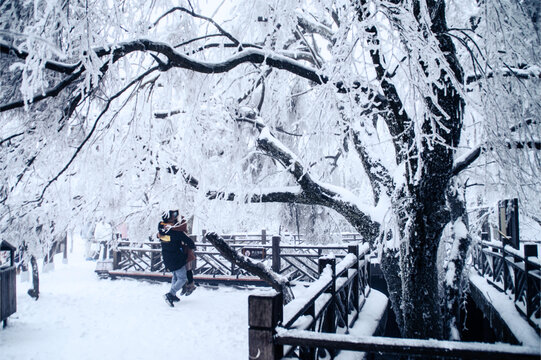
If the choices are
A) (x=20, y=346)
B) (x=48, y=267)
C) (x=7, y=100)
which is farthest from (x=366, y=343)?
(x=48, y=267)

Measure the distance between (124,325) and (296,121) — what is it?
5506 mm

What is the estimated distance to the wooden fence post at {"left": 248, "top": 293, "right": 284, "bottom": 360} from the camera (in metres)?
2.16

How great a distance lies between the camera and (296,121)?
4.19 m

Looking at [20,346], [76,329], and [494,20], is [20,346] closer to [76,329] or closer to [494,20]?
[76,329]

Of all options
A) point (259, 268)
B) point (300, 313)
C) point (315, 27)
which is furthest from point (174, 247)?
point (300, 313)

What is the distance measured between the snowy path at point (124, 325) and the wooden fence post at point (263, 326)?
11.9 feet

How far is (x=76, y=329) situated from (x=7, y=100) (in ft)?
16.9

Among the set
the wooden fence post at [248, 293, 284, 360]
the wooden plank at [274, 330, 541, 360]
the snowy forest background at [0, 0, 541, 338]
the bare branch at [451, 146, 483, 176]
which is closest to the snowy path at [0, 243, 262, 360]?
the snowy forest background at [0, 0, 541, 338]

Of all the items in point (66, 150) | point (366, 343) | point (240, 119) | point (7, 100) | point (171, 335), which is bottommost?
point (171, 335)

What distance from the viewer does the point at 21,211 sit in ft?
14.3

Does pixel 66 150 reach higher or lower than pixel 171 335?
higher

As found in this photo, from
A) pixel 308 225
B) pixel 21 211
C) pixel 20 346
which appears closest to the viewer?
pixel 21 211

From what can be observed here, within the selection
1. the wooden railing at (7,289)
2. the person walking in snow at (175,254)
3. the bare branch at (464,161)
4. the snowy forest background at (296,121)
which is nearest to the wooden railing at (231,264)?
the person walking in snow at (175,254)

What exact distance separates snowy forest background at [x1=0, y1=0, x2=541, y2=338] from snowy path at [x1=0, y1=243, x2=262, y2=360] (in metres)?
1.82
